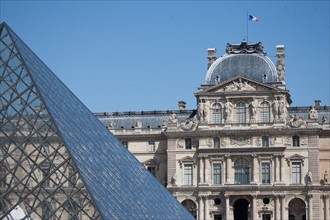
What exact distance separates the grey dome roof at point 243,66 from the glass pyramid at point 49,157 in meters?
36.7

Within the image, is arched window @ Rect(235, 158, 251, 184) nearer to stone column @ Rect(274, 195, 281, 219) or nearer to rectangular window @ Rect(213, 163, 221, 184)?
rectangular window @ Rect(213, 163, 221, 184)

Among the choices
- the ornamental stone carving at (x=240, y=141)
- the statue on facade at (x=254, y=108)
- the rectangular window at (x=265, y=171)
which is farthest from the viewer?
the statue on facade at (x=254, y=108)

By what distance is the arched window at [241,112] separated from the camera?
2702 inches

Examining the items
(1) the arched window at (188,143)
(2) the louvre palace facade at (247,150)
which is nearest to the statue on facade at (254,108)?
(2) the louvre palace facade at (247,150)

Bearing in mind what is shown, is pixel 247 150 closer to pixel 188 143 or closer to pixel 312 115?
pixel 188 143

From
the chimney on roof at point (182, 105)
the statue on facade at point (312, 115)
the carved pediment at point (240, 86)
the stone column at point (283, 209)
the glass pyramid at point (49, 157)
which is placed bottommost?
the glass pyramid at point (49, 157)

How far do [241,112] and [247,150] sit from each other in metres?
3.02

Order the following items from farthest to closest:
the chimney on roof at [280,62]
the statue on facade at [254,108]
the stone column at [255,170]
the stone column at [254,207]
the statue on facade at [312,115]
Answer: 1. the chimney on roof at [280,62]
2. the statue on facade at [254,108]
3. the statue on facade at [312,115]
4. the stone column at [255,170]
5. the stone column at [254,207]

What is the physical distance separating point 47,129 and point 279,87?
41309 mm

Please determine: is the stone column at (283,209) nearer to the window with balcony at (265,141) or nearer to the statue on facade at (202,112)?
the window with balcony at (265,141)

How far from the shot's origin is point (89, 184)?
1089 inches

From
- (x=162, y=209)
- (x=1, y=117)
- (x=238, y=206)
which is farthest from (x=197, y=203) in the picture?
(x=1, y=117)

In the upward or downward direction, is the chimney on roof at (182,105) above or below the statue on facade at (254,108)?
above

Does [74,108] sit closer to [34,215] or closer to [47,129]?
[47,129]
